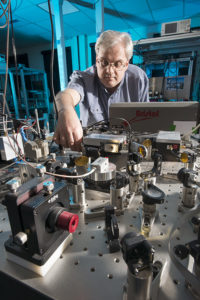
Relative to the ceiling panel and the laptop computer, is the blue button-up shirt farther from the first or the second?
the ceiling panel

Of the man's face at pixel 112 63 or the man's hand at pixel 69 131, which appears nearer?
the man's hand at pixel 69 131

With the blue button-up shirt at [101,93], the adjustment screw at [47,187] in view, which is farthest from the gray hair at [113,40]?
the adjustment screw at [47,187]

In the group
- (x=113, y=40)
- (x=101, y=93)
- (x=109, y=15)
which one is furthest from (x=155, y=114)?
(x=109, y=15)

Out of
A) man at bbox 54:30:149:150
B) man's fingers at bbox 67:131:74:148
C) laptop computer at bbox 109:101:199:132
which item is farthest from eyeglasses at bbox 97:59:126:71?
man's fingers at bbox 67:131:74:148

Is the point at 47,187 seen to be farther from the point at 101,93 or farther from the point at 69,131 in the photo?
the point at 101,93

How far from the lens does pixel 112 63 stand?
1336 millimetres

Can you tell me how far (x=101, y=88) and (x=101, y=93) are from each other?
5cm

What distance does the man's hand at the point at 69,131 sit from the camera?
84cm

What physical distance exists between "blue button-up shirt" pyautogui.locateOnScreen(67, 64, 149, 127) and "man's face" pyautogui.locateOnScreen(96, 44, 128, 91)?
0.22 meters

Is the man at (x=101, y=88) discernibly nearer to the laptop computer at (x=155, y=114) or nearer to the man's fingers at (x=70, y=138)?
the man's fingers at (x=70, y=138)

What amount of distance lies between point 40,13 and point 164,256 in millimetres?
4405

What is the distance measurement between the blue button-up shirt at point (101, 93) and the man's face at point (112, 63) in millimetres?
220

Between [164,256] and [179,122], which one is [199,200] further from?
[179,122]

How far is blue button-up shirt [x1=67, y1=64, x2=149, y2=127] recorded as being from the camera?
1.65 m
